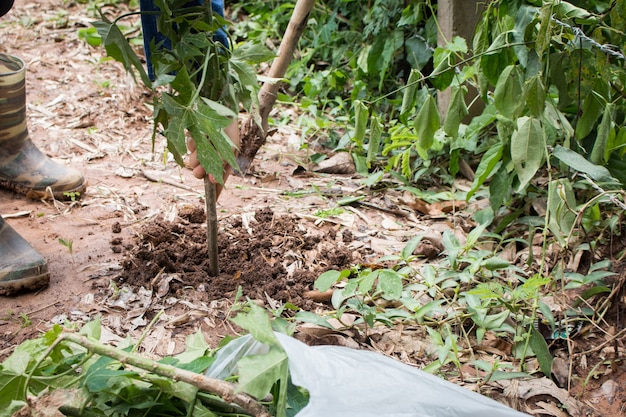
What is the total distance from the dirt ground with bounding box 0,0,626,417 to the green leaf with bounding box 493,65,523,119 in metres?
0.66

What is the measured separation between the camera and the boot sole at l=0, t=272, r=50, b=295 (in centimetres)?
189

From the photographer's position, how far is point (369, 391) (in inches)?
42.6

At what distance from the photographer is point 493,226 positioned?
2314 mm

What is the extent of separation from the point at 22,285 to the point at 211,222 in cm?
63

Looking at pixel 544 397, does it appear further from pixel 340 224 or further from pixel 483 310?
pixel 340 224

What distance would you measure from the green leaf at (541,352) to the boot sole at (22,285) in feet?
4.80

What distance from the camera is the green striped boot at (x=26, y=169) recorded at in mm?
2414

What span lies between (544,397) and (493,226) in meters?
0.89

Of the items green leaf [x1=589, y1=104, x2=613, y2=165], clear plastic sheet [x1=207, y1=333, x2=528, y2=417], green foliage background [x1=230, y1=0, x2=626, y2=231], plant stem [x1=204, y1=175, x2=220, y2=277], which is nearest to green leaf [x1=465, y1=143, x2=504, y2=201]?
green foliage background [x1=230, y1=0, x2=626, y2=231]

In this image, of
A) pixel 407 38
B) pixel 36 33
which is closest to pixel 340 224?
pixel 407 38

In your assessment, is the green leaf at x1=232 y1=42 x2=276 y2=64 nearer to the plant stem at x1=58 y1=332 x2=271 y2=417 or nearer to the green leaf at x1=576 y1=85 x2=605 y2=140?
the plant stem at x1=58 y1=332 x2=271 y2=417

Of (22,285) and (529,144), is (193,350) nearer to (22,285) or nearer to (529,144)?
(22,285)

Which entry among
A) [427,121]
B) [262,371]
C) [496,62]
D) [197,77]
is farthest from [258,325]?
[496,62]

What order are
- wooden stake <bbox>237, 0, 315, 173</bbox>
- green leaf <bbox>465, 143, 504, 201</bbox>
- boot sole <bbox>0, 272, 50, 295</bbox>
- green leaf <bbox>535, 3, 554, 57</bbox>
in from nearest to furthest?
green leaf <bbox>535, 3, 554, 57</bbox> → boot sole <bbox>0, 272, 50, 295</bbox> → green leaf <bbox>465, 143, 504, 201</bbox> → wooden stake <bbox>237, 0, 315, 173</bbox>
